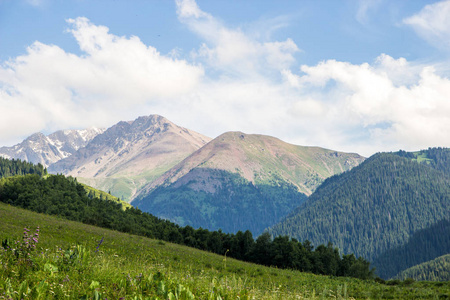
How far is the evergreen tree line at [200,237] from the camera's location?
103m

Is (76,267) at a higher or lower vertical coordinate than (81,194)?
lower

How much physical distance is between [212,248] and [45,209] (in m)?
55.4

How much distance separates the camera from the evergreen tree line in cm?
10325

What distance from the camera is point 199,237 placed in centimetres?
11931

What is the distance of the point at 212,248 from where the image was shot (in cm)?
11594

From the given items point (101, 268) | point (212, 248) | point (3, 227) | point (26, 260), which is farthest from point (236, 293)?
point (212, 248)

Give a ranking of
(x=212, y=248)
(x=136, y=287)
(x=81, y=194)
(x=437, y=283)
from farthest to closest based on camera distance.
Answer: (x=81, y=194) → (x=212, y=248) → (x=437, y=283) → (x=136, y=287)

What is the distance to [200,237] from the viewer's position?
119 m

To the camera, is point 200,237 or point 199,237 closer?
point 200,237

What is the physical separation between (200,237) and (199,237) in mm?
443

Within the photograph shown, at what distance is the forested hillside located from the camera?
103250 mm

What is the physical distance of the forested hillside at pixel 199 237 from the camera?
103250 millimetres

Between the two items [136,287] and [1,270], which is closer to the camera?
[136,287]

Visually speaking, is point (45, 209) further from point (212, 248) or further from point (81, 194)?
point (212, 248)
